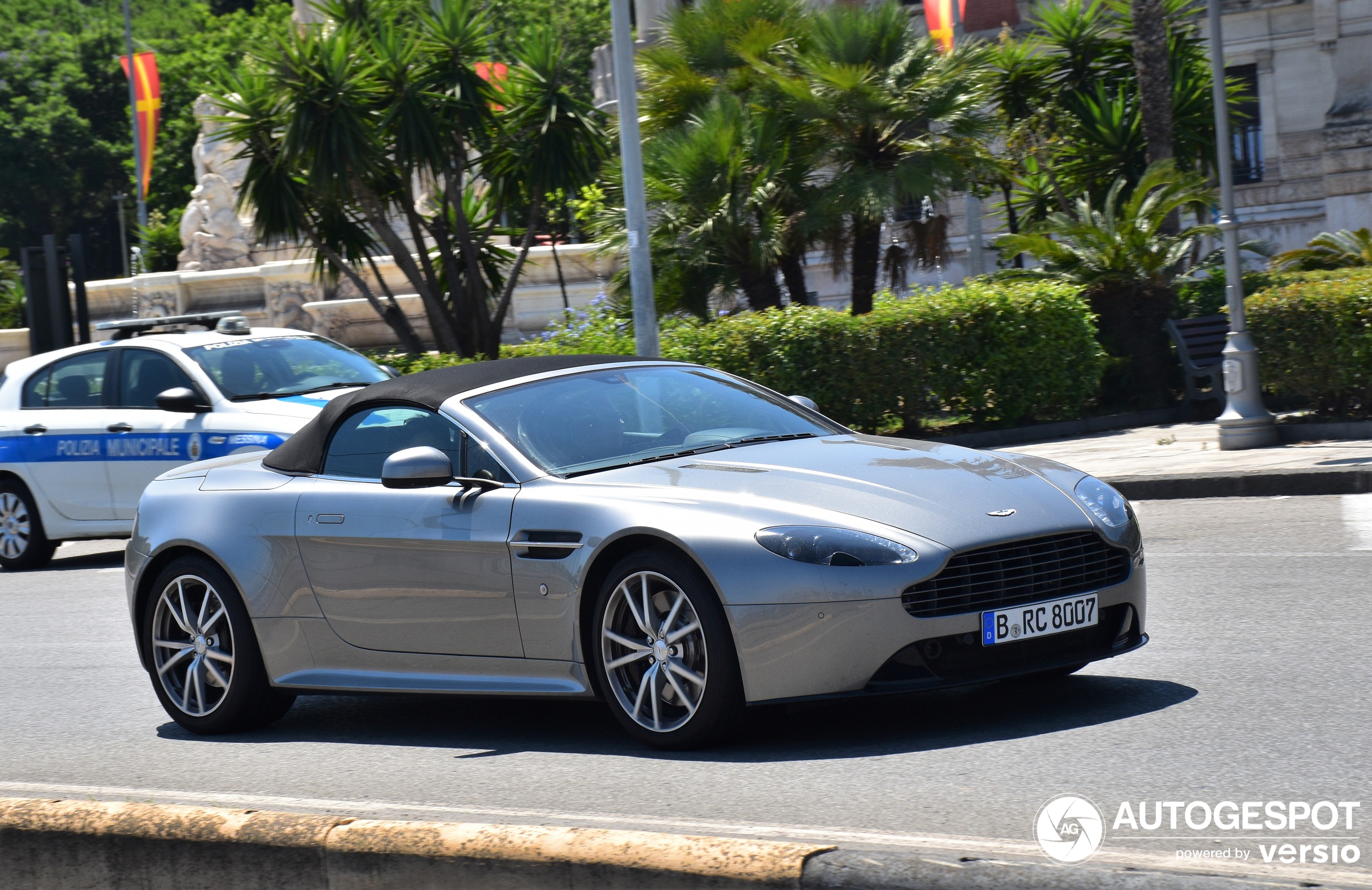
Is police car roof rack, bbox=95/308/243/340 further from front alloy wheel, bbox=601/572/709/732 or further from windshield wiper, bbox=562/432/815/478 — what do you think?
front alloy wheel, bbox=601/572/709/732

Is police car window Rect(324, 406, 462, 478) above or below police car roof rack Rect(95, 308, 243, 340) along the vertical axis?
below

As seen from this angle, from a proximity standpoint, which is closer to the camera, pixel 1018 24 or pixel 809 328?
pixel 809 328

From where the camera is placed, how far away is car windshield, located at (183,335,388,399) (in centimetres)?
1304

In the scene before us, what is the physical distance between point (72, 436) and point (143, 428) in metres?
0.82

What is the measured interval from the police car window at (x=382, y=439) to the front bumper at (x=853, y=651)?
1615 millimetres

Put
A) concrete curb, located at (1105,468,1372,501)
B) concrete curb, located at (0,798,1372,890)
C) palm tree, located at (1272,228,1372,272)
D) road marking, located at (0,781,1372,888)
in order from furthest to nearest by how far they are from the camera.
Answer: palm tree, located at (1272,228,1372,272) → concrete curb, located at (1105,468,1372,501) → road marking, located at (0,781,1372,888) → concrete curb, located at (0,798,1372,890)

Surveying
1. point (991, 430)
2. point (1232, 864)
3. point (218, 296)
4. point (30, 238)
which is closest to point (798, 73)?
point (991, 430)

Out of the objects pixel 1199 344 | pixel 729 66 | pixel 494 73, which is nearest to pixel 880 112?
pixel 729 66

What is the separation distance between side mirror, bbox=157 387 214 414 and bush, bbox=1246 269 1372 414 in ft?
28.9

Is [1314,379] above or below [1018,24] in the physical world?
below

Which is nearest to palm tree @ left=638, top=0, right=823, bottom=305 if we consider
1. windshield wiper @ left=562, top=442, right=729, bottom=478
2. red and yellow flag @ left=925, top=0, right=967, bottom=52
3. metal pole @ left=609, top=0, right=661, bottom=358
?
metal pole @ left=609, top=0, right=661, bottom=358

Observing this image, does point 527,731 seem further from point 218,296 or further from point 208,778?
point 218,296

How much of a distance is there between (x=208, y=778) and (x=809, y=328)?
10.8 metres

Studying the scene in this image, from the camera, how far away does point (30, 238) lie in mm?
72750
